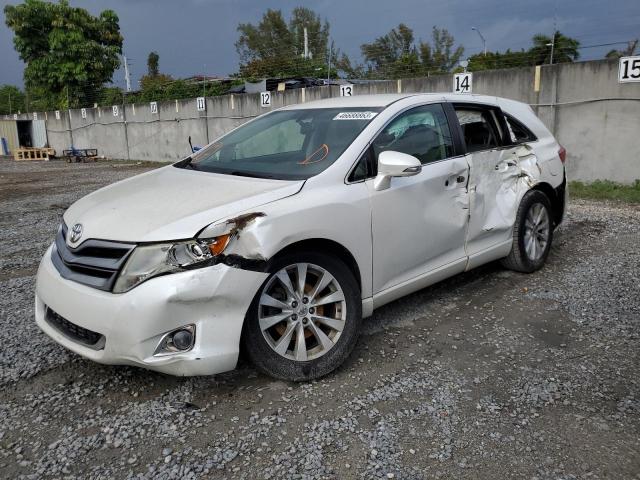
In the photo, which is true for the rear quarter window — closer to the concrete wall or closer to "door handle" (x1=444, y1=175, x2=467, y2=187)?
"door handle" (x1=444, y1=175, x2=467, y2=187)

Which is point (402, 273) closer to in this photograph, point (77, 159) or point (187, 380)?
point (187, 380)

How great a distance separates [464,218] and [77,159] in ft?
78.6

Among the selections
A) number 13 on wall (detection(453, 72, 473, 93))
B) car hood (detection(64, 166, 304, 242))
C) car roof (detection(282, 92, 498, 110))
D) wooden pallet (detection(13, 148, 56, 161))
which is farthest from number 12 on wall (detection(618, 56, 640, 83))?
wooden pallet (detection(13, 148, 56, 161))

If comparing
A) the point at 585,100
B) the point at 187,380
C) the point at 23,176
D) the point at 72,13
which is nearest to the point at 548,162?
the point at 187,380

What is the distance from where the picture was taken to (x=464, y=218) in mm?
3910

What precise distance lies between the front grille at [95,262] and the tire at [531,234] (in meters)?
3.25

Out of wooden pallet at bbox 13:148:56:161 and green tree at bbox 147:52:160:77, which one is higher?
green tree at bbox 147:52:160:77

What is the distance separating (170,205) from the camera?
2910mm

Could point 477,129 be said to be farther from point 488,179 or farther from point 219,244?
point 219,244

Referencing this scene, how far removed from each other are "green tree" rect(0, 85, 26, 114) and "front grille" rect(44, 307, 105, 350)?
58965 mm

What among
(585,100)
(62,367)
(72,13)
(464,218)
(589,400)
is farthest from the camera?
(72,13)

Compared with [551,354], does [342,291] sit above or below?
above

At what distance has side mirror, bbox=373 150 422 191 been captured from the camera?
10.4ft

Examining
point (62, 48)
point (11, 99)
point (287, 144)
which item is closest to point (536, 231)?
point (287, 144)
